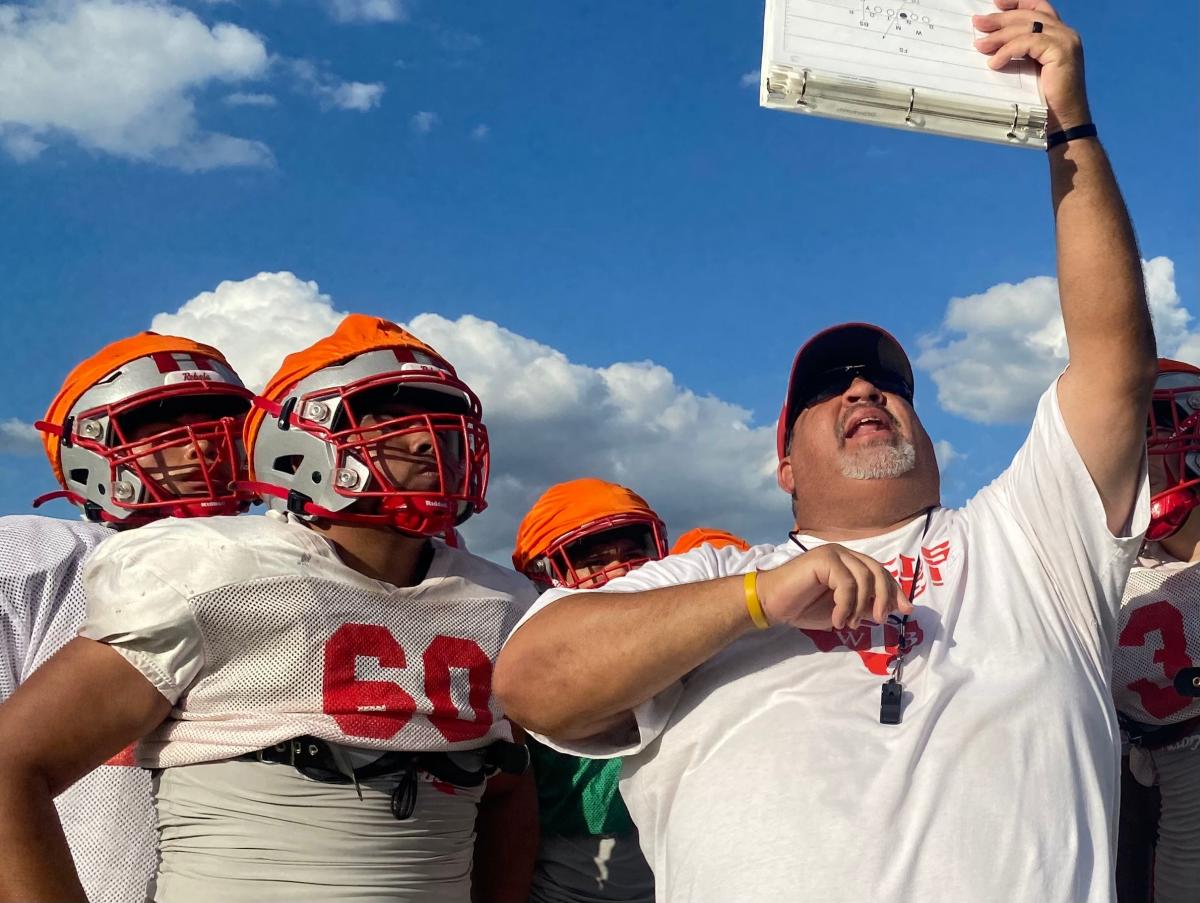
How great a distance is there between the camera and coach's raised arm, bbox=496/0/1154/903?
2123 millimetres

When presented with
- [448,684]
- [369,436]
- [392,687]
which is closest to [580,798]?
[448,684]

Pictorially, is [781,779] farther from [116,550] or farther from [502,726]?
[116,550]

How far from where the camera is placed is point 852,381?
9.83ft

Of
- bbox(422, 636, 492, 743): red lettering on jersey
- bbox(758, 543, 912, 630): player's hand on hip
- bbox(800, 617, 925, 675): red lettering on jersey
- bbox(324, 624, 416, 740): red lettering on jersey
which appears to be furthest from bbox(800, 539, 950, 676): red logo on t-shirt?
bbox(324, 624, 416, 740): red lettering on jersey

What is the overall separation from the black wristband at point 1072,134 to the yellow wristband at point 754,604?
3.86ft

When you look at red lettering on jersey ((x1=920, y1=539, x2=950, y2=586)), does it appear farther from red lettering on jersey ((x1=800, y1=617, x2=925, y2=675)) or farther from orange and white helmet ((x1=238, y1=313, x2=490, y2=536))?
→ orange and white helmet ((x1=238, y1=313, x2=490, y2=536))

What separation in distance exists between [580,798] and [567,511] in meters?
1.18

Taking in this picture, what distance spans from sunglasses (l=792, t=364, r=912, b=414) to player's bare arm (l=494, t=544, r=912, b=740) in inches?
32.7

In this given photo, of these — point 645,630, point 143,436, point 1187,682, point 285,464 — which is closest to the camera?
point 645,630

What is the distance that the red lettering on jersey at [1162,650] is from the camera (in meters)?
3.28

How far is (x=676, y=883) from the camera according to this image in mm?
2295

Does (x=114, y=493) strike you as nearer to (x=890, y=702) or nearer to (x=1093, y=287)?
(x=890, y=702)

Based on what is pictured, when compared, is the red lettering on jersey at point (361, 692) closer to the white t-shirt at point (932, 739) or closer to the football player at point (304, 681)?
the football player at point (304, 681)

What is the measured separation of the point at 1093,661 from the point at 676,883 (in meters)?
0.96
